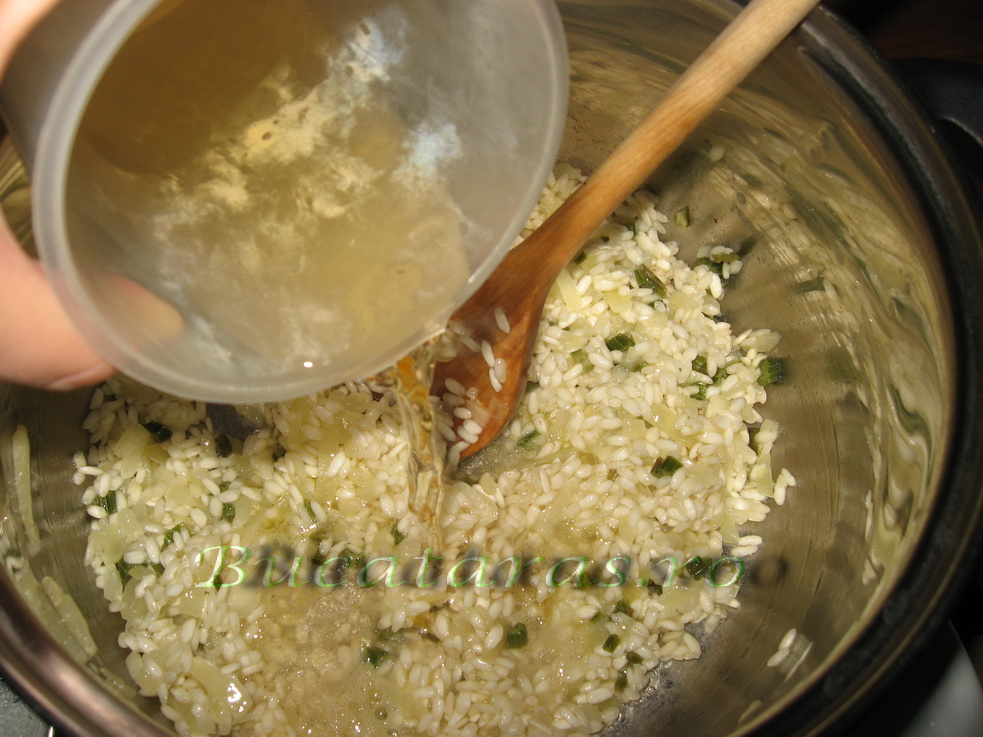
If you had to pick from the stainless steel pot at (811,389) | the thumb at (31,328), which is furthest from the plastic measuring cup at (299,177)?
the stainless steel pot at (811,389)

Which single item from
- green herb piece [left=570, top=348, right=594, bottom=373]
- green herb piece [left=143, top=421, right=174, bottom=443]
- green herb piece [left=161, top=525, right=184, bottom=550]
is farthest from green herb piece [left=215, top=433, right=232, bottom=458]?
green herb piece [left=570, top=348, right=594, bottom=373]

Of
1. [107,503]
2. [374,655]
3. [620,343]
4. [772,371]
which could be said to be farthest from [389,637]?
[772,371]

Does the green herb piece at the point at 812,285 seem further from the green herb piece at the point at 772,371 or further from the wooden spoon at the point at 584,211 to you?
the wooden spoon at the point at 584,211

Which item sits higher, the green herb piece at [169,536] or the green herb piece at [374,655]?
the green herb piece at [374,655]

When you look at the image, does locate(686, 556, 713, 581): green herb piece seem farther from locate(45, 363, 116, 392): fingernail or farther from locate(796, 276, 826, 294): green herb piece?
locate(45, 363, 116, 392): fingernail

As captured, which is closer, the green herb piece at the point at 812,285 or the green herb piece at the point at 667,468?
the green herb piece at the point at 812,285

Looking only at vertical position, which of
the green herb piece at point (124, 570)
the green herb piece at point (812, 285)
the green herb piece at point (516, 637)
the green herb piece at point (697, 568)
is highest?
the green herb piece at point (812, 285)

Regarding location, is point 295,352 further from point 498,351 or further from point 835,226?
point 835,226
